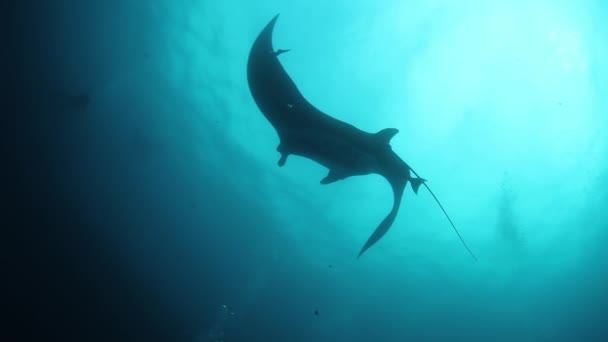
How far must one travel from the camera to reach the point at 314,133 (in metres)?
6.80

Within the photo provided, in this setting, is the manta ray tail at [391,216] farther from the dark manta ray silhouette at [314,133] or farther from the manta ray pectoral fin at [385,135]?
the manta ray pectoral fin at [385,135]

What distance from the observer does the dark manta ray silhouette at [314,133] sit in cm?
614

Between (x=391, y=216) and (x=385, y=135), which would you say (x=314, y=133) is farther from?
(x=391, y=216)

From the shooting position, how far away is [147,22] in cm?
1691

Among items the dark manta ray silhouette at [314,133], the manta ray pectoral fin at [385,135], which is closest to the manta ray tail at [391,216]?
the dark manta ray silhouette at [314,133]

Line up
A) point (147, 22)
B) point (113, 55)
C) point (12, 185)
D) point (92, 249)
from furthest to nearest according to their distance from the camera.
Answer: point (92, 249), point (12, 185), point (113, 55), point (147, 22)

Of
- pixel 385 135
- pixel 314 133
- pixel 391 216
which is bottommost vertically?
pixel 391 216

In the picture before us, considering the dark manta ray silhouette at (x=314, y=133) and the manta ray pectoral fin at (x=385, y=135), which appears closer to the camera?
the dark manta ray silhouette at (x=314, y=133)

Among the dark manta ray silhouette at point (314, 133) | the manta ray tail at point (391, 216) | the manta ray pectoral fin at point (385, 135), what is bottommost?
the manta ray tail at point (391, 216)

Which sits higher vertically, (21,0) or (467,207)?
(21,0)

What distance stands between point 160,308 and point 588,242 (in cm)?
3939

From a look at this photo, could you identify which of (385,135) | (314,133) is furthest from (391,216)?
(314,133)

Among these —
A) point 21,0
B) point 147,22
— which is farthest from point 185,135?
point 21,0

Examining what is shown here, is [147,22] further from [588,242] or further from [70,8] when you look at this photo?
[588,242]
